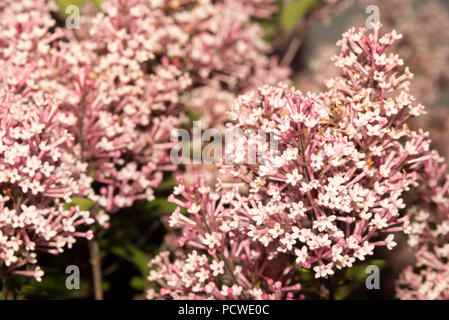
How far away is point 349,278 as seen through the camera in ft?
3.01

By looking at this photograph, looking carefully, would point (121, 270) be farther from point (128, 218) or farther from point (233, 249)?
point (233, 249)

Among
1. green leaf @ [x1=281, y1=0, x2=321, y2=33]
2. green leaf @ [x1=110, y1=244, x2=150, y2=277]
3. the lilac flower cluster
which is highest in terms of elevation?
green leaf @ [x1=281, y1=0, x2=321, y2=33]

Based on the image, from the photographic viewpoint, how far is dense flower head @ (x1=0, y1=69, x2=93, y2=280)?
0.84m

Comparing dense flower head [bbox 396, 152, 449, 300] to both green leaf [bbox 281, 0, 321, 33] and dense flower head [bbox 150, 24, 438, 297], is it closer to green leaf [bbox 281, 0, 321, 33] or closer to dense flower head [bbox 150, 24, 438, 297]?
dense flower head [bbox 150, 24, 438, 297]

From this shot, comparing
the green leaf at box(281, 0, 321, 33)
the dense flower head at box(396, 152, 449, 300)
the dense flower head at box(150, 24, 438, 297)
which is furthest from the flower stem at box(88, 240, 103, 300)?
the green leaf at box(281, 0, 321, 33)

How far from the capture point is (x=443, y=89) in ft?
6.55

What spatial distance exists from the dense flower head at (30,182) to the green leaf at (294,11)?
0.86 m

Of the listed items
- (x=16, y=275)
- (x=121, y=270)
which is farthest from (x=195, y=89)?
(x=16, y=275)

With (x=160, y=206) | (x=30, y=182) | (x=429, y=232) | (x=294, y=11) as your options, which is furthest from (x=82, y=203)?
(x=294, y=11)

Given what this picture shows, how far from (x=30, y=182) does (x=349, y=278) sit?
616 millimetres

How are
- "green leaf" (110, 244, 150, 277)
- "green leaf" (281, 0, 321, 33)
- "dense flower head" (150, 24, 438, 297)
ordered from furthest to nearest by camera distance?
"green leaf" (281, 0, 321, 33), "green leaf" (110, 244, 150, 277), "dense flower head" (150, 24, 438, 297)

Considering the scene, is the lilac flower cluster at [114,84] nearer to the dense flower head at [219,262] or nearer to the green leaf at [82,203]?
the green leaf at [82,203]

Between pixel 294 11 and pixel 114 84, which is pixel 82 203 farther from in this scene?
pixel 294 11

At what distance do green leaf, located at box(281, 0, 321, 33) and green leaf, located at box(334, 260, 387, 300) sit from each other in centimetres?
85
